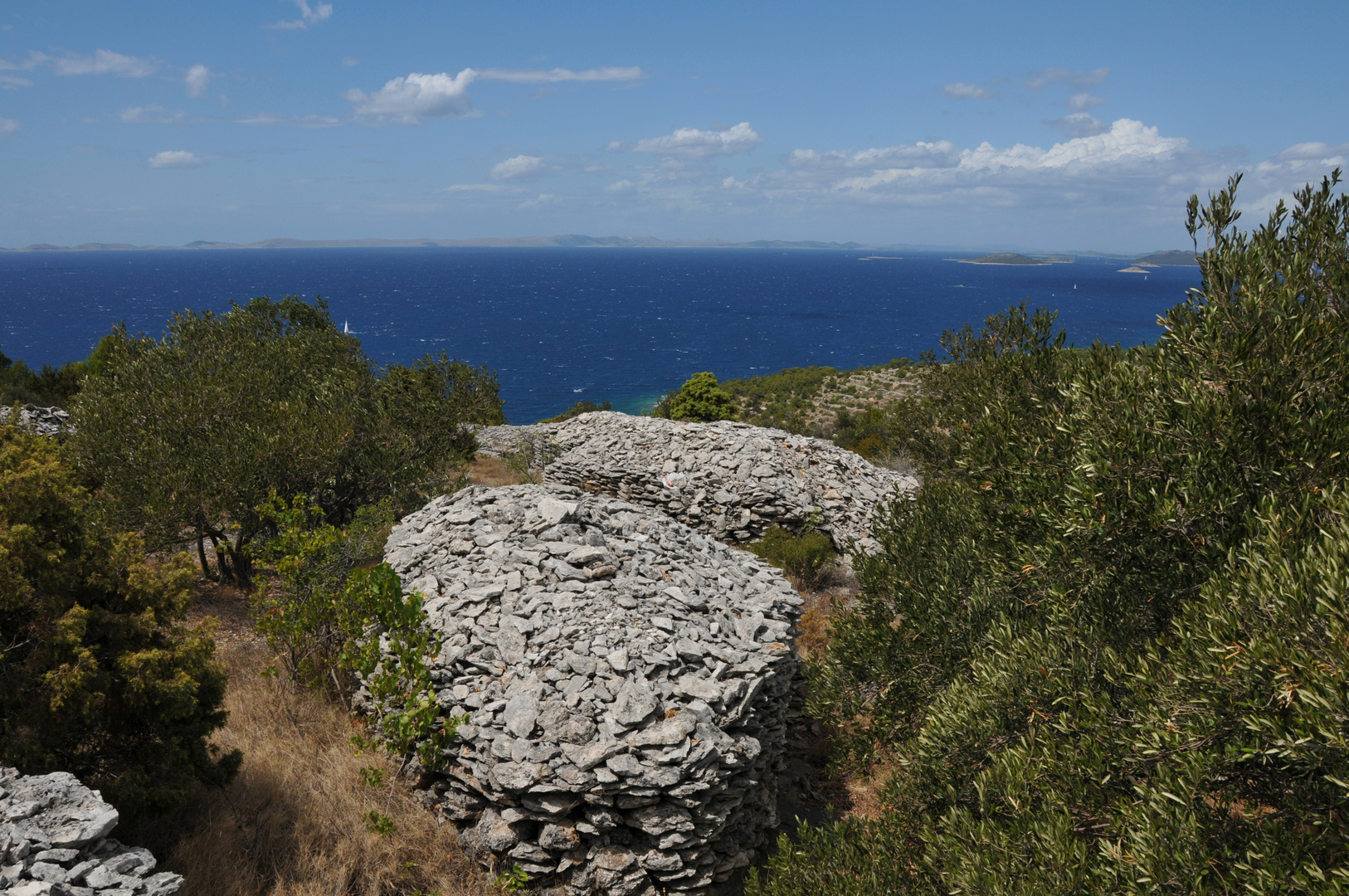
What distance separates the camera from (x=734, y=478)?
21094 millimetres

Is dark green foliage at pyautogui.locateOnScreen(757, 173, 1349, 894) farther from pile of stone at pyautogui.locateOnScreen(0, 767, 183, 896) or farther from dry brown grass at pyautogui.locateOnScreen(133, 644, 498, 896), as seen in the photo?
pile of stone at pyautogui.locateOnScreen(0, 767, 183, 896)

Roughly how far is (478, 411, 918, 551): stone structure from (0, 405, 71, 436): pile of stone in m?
16.2

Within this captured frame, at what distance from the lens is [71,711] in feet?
20.6

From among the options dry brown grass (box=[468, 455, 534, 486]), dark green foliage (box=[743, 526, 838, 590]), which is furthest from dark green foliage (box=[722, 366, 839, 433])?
dark green foliage (box=[743, 526, 838, 590])

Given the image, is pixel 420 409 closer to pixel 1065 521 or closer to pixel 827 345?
pixel 1065 521

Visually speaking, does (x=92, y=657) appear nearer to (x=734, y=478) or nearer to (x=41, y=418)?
(x=734, y=478)

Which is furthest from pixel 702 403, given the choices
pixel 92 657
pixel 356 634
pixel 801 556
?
pixel 92 657

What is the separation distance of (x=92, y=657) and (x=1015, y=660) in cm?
866

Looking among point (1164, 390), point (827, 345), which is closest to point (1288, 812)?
point (1164, 390)

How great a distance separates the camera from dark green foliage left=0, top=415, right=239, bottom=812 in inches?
245

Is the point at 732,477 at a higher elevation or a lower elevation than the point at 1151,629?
lower

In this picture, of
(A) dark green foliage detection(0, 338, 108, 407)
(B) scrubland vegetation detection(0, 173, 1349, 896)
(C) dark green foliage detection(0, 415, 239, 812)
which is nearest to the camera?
(B) scrubland vegetation detection(0, 173, 1349, 896)

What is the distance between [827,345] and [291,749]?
148368mm

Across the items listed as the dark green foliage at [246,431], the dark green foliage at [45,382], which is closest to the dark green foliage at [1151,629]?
the dark green foliage at [246,431]
